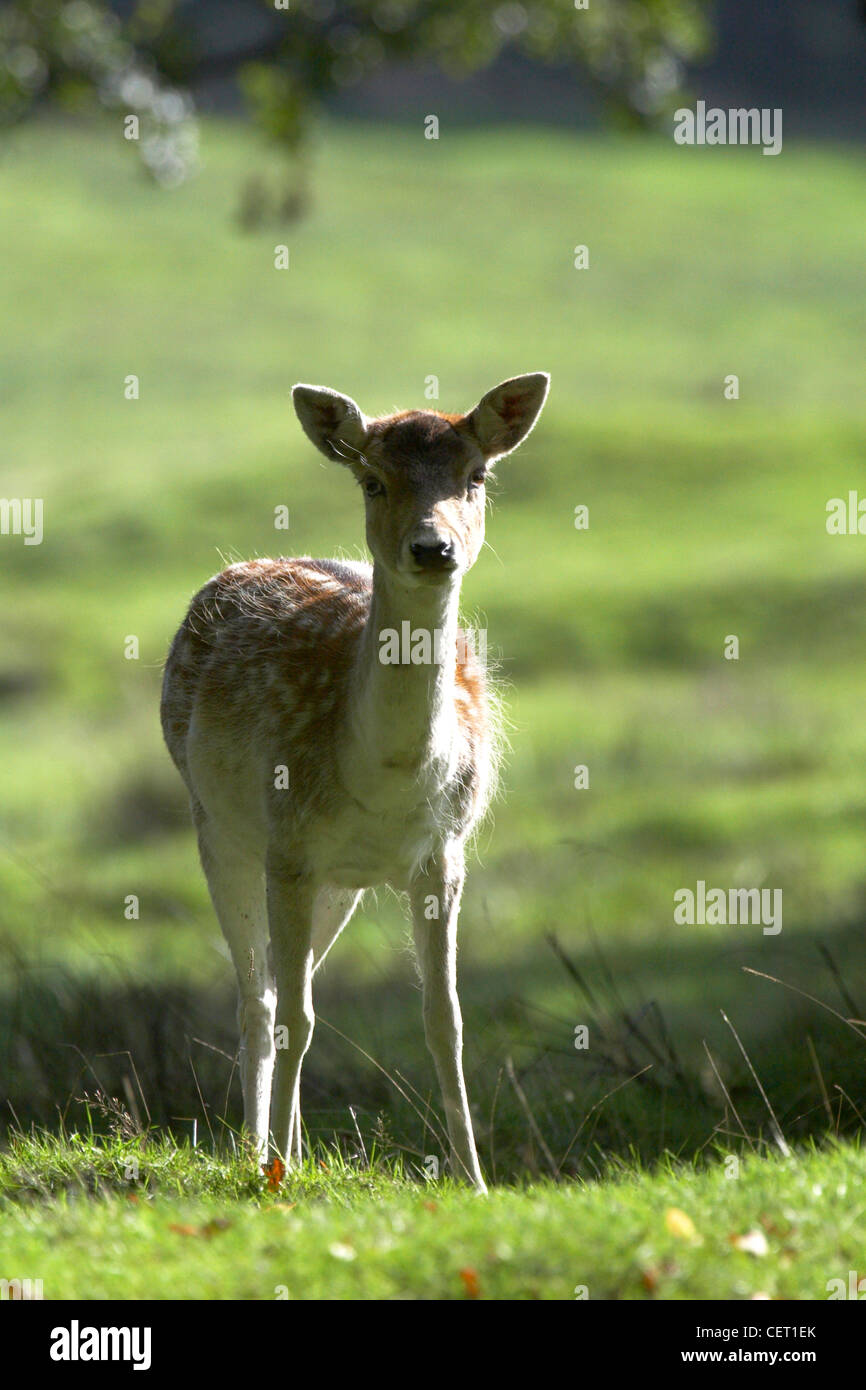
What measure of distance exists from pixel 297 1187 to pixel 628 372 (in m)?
47.4

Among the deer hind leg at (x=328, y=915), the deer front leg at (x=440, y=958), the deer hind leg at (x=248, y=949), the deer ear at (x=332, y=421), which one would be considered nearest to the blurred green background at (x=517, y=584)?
the deer hind leg at (x=248, y=949)

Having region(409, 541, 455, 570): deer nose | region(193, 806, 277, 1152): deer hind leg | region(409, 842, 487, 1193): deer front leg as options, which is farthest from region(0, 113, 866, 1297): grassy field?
region(409, 541, 455, 570): deer nose

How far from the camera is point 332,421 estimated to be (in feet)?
22.1

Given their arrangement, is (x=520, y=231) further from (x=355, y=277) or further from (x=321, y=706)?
(x=321, y=706)

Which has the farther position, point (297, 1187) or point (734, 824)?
point (734, 824)

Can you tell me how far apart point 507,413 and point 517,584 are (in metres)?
22.8

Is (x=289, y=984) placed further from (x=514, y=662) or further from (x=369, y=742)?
(x=514, y=662)

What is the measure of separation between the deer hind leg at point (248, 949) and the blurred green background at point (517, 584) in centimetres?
22

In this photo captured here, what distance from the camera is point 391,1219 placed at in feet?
17.9

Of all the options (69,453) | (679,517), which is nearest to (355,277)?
(69,453)

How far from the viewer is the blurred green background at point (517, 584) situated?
27.7ft

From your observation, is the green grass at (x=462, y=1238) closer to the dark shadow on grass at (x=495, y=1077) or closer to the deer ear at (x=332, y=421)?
the dark shadow on grass at (x=495, y=1077)

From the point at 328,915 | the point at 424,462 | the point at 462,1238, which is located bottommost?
the point at 462,1238

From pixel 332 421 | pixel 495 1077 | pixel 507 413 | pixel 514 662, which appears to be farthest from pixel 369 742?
pixel 514 662
